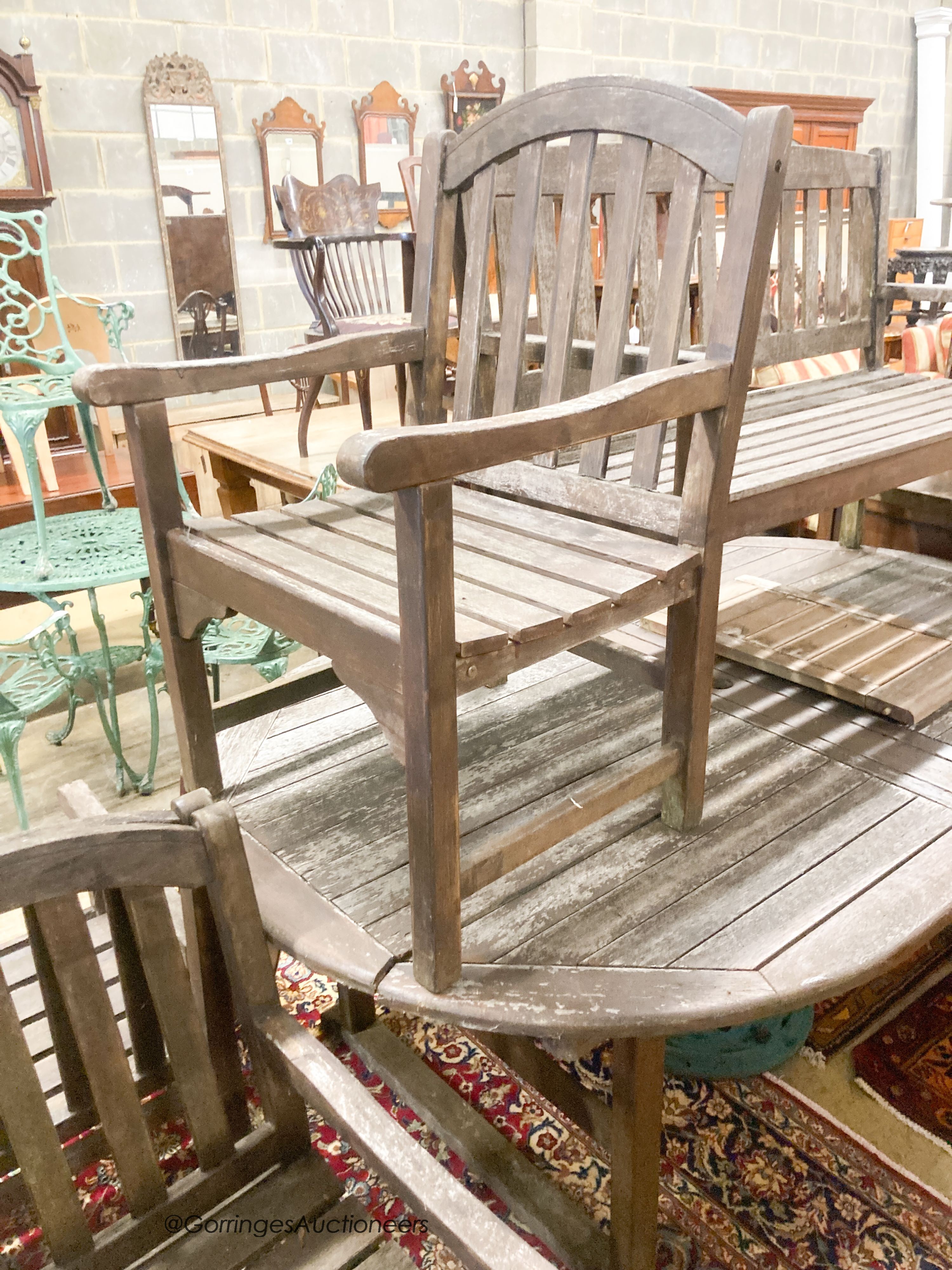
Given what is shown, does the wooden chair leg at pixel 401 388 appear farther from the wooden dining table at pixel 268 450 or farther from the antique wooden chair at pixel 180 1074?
the antique wooden chair at pixel 180 1074

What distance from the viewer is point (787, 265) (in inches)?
71.0

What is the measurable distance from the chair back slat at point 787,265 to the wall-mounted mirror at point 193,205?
11.7 feet

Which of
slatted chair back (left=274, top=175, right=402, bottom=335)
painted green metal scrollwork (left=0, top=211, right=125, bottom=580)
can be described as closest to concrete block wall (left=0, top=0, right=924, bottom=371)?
painted green metal scrollwork (left=0, top=211, right=125, bottom=580)

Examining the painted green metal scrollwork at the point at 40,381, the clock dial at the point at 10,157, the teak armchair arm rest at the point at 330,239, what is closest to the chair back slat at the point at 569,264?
the painted green metal scrollwork at the point at 40,381

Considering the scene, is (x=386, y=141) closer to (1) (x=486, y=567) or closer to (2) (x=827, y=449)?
(2) (x=827, y=449)

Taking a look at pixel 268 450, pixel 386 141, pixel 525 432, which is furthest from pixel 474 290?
pixel 386 141

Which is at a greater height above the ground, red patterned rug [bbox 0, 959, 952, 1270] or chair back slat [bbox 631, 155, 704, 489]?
chair back slat [bbox 631, 155, 704, 489]

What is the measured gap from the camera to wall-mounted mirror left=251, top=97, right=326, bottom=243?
4832 millimetres

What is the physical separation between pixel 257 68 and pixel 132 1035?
483 cm

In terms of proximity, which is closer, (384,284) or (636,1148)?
(636,1148)

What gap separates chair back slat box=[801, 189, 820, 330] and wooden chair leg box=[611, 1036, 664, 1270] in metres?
1.26

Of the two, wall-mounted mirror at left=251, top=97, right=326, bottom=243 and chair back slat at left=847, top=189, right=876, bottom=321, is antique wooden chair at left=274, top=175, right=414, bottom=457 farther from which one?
wall-mounted mirror at left=251, top=97, right=326, bottom=243

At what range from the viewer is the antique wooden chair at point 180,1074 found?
92cm

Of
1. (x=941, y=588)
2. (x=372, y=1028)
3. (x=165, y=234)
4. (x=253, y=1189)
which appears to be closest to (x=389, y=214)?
(x=165, y=234)
